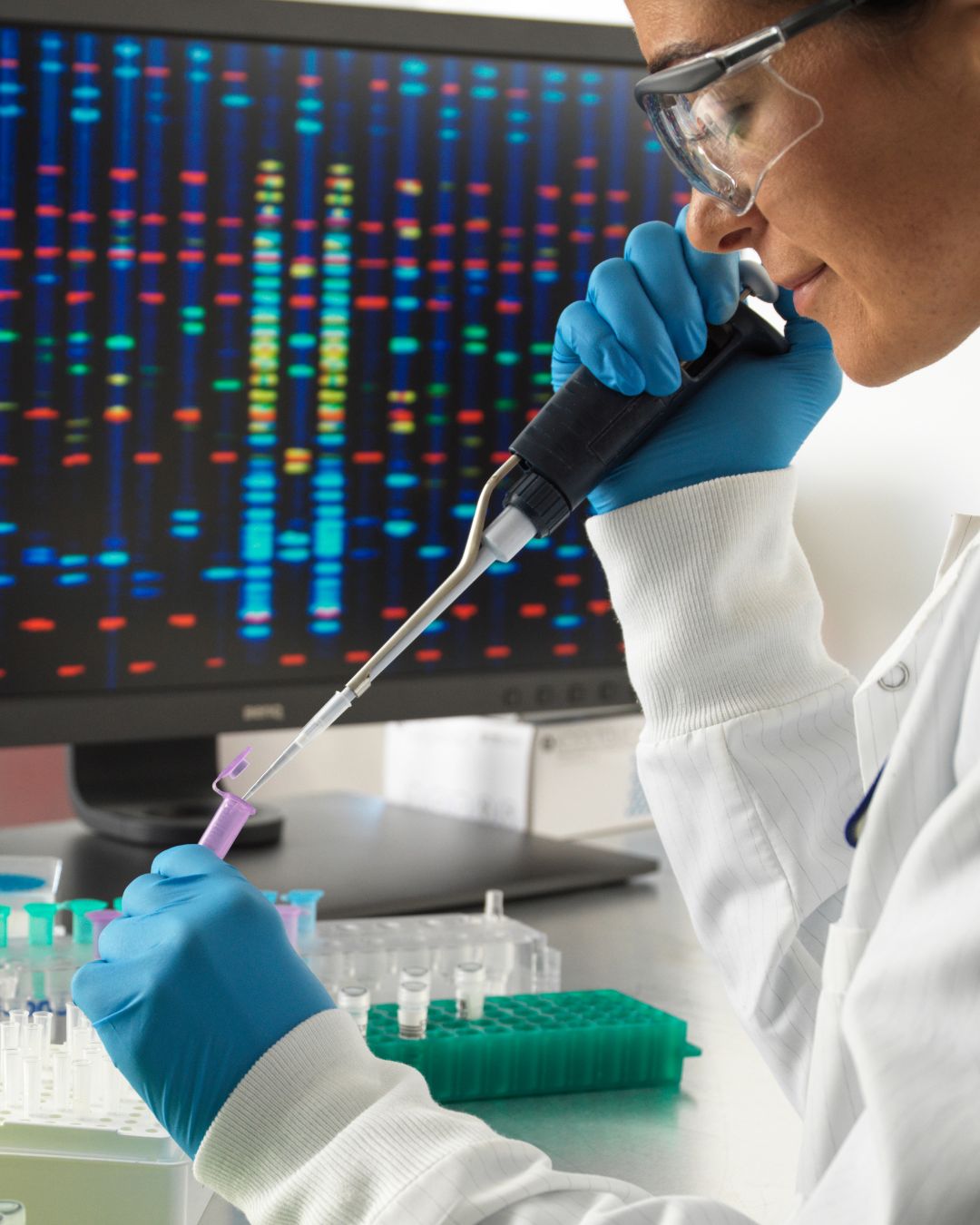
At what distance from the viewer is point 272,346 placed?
1.27 metres

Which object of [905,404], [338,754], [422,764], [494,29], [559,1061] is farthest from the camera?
[338,754]

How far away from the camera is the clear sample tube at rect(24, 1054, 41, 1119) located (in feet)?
2.37

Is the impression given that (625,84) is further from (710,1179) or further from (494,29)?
(710,1179)

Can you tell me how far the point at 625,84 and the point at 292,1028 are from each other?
41.3 inches

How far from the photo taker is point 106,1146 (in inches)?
27.4

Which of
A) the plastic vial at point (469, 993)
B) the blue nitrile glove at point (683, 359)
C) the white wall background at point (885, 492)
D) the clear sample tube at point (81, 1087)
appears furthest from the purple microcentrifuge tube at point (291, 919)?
the white wall background at point (885, 492)

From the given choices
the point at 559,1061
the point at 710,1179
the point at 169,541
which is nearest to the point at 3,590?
the point at 169,541

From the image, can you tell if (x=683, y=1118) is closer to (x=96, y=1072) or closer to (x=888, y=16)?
(x=96, y=1072)

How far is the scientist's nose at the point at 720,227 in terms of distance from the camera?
78cm

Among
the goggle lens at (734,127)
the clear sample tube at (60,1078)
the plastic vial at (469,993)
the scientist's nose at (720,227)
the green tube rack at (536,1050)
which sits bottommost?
the green tube rack at (536,1050)

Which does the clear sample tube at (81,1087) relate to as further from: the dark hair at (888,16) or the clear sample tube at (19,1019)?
the dark hair at (888,16)

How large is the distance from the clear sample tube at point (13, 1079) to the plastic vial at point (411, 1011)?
23 centimetres

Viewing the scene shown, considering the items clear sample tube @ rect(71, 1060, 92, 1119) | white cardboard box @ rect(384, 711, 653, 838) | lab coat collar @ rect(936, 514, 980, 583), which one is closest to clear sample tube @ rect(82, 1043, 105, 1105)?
clear sample tube @ rect(71, 1060, 92, 1119)

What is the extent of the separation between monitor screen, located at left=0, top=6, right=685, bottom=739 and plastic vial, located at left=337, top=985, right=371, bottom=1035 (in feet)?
1.50
